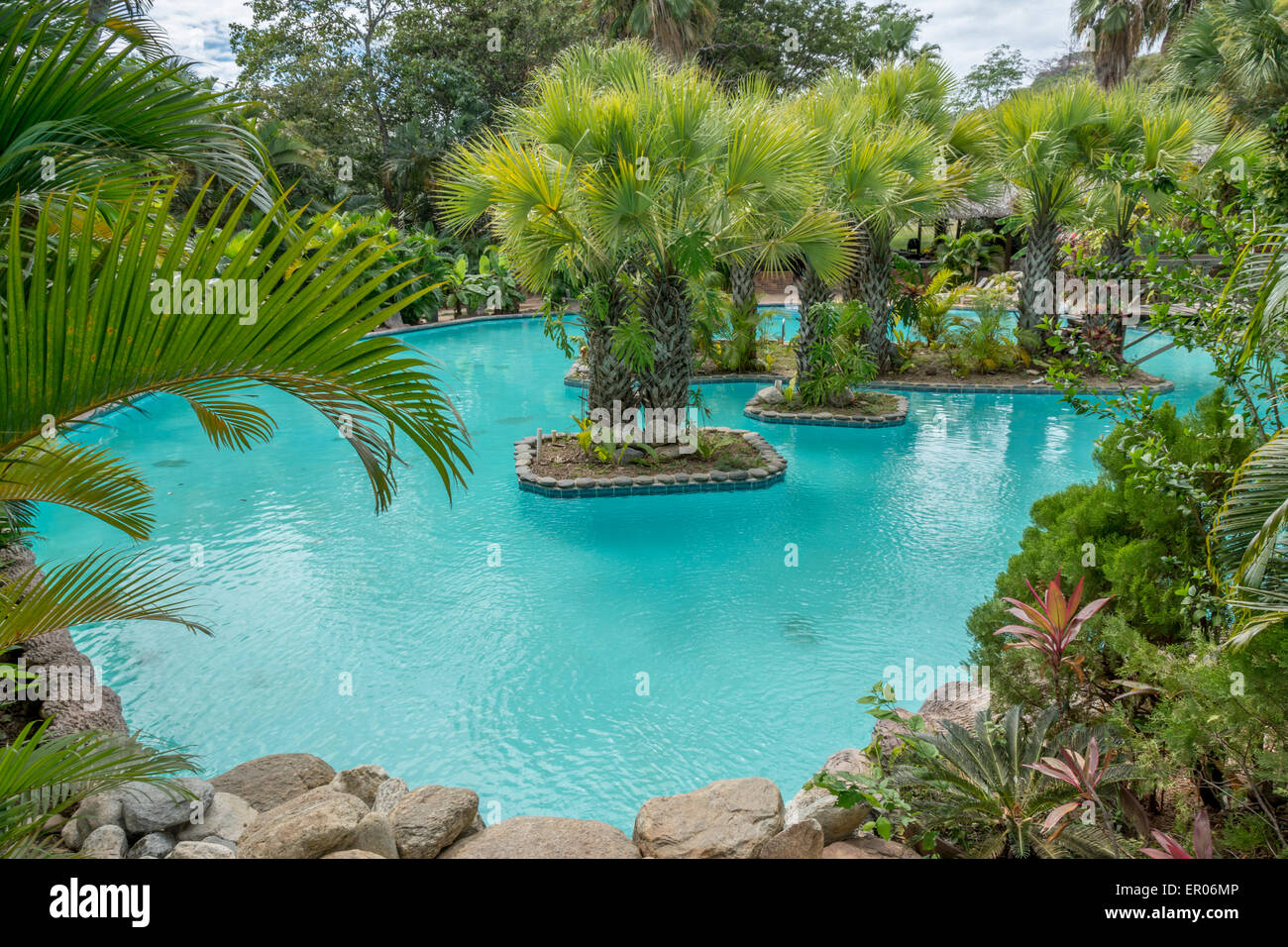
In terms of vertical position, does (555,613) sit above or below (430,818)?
above

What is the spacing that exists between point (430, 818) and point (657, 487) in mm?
6088

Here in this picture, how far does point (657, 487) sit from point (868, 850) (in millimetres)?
6277

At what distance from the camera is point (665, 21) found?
21609mm

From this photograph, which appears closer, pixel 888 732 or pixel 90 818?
pixel 90 818

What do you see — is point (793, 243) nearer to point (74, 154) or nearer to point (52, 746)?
point (74, 154)

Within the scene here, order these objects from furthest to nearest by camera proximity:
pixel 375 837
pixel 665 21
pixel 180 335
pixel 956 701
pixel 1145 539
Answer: pixel 665 21, pixel 956 701, pixel 1145 539, pixel 375 837, pixel 180 335

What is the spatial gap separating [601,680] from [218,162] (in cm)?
375

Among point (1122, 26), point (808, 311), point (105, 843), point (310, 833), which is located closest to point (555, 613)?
point (310, 833)

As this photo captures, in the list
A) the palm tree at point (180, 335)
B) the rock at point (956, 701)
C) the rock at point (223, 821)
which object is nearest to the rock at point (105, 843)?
the rock at point (223, 821)

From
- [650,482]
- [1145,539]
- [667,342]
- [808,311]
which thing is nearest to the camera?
[1145,539]

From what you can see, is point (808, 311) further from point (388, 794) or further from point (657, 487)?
point (388, 794)

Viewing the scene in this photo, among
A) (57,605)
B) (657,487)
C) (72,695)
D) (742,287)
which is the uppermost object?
(742,287)

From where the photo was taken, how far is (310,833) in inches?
124

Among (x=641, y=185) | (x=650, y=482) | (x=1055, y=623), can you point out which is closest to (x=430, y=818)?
(x=1055, y=623)
